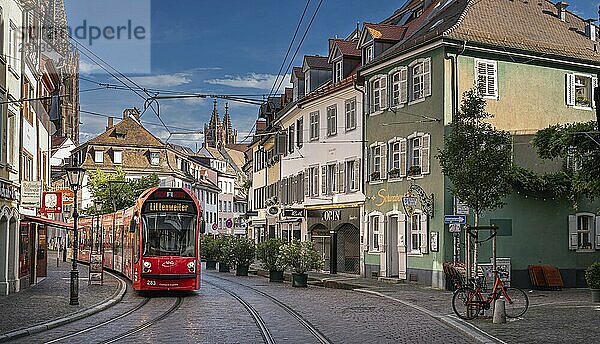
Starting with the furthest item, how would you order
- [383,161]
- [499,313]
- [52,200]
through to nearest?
[383,161] < [52,200] < [499,313]

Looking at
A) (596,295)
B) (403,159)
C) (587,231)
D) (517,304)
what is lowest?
(596,295)

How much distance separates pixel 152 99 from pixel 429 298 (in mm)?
10740

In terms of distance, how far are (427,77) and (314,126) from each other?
14135 millimetres

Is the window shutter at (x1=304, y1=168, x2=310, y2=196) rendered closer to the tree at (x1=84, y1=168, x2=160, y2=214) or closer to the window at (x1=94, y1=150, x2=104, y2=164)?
the tree at (x1=84, y1=168, x2=160, y2=214)

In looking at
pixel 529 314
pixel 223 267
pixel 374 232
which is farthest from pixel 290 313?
pixel 223 267

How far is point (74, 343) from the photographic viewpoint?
1650 centimetres

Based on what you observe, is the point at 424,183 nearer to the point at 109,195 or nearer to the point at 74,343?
the point at 74,343

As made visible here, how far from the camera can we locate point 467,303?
2042 centimetres

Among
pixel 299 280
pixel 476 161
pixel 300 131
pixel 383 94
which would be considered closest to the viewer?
pixel 476 161

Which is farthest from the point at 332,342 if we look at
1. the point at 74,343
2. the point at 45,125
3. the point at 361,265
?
the point at 45,125

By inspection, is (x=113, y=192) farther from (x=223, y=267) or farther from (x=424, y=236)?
(x=424, y=236)

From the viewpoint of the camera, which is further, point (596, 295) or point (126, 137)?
point (126, 137)

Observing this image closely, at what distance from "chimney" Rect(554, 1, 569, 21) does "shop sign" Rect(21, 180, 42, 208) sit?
23.1 meters

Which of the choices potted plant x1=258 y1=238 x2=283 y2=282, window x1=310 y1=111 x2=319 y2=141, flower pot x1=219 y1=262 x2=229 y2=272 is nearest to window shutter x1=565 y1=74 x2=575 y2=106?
potted plant x1=258 y1=238 x2=283 y2=282
